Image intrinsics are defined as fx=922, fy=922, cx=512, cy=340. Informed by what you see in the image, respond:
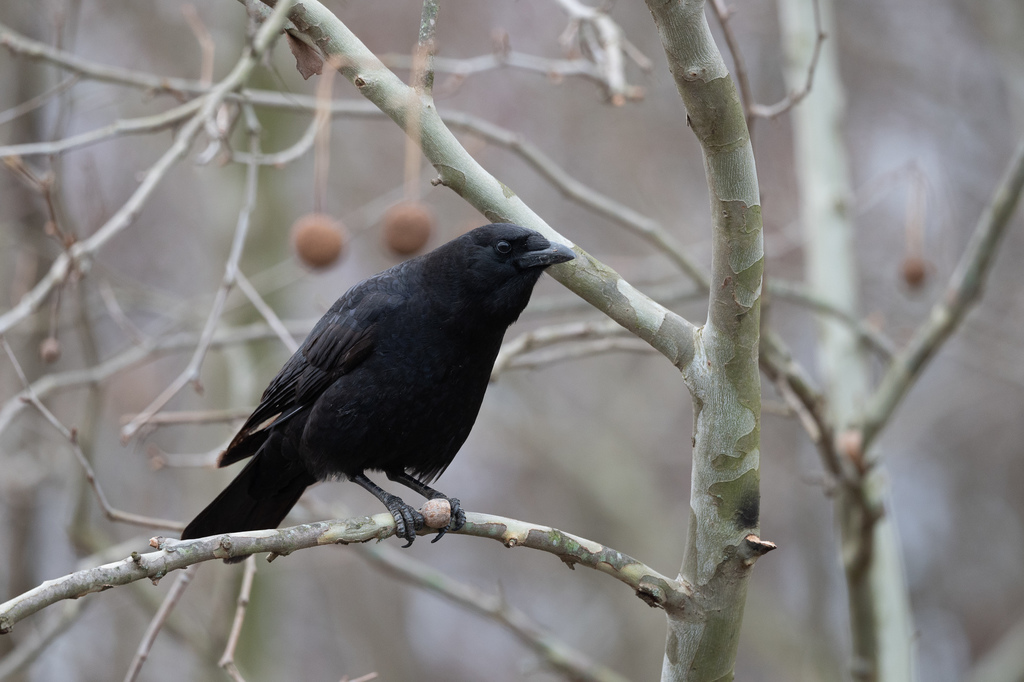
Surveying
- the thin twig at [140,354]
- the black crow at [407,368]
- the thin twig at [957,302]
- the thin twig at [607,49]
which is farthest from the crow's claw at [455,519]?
the thin twig at [957,302]

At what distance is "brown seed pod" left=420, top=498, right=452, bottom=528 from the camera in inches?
114

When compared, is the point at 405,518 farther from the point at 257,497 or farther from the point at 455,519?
the point at 257,497

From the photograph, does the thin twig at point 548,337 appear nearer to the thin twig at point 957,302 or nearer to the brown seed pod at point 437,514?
the brown seed pod at point 437,514

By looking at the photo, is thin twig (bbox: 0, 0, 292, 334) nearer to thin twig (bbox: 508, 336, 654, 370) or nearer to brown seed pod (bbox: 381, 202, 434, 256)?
brown seed pod (bbox: 381, 202, 434, 256)

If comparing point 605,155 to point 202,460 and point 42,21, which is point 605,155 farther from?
point 202,460

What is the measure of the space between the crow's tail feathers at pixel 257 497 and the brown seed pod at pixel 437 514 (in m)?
1.02

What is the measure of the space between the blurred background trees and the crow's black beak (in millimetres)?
1976

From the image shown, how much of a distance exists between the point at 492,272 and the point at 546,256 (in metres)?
0.58

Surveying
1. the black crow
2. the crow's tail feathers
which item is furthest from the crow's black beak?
the crow's tail feathers

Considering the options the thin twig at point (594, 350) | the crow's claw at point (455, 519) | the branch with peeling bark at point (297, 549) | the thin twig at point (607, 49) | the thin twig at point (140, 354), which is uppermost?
the thin twig at point (607, 49)

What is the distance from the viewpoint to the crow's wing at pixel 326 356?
11.5 feet

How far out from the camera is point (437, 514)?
289 centimetres

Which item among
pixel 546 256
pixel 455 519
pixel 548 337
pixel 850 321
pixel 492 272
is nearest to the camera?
pixel 546 256

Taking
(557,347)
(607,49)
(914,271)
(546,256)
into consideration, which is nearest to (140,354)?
(546,256)
